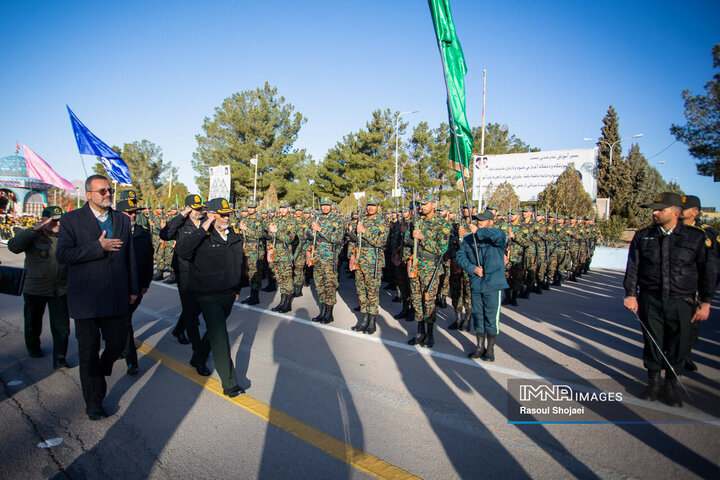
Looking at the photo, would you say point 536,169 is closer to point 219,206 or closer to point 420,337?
point 420,337

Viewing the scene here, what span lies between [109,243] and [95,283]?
403mm

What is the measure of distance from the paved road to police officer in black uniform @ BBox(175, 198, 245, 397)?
392 mm

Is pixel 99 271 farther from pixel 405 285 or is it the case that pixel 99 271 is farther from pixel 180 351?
pixel 405 285

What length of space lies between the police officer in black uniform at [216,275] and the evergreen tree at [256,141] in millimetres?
35766

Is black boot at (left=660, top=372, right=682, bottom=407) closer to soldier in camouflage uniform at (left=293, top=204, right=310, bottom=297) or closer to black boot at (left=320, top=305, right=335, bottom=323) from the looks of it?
black boot at (left=320, top=305, right=335, bottom=323)

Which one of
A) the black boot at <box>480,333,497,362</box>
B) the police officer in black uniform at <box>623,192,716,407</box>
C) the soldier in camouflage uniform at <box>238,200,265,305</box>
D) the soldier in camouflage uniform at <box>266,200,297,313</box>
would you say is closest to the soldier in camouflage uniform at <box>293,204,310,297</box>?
the soldier in camouflage uniform at <box>266,200,297,313</box>

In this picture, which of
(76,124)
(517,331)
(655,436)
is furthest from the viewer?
(76,124)

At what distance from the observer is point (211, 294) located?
4.09m

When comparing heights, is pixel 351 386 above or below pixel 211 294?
below

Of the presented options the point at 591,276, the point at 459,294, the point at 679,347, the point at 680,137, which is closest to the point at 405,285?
the point at 459,294

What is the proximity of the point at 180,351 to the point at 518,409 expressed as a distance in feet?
13.7

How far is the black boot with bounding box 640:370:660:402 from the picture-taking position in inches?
164

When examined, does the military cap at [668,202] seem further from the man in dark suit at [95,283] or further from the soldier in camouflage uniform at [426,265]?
the man in dark suit at [95,283]

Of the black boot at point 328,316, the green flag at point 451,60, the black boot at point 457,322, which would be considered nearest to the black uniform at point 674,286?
the green flag at point 451,60
